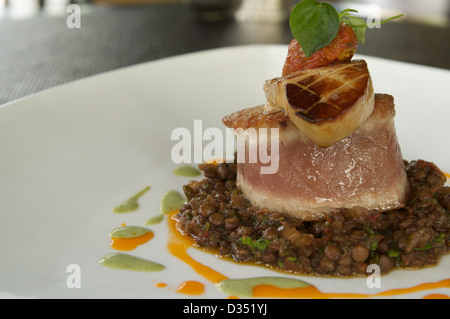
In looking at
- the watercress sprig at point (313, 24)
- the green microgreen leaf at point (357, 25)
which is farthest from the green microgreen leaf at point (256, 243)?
the green microgreen leaf at point (357, 25)

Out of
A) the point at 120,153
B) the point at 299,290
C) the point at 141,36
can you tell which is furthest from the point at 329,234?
the point at 141,36

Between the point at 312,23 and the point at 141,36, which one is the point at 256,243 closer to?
the point at 312,23

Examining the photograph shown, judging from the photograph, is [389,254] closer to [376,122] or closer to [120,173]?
[376,122]

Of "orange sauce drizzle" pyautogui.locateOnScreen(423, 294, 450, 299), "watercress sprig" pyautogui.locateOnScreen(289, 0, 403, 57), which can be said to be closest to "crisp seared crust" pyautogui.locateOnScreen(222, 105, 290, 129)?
"watercress sprig" pyautogui.locateOnScreen(289, 0, 403, 57)

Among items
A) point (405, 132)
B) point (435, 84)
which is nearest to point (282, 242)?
point (405, 132)

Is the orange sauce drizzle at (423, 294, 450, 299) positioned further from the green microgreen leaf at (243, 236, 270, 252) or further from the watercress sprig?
the watercress sprig

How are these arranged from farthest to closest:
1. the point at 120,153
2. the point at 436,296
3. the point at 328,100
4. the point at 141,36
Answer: the point at 141,36, the point at 120,153, the point at 328,100, the point at 436,296
